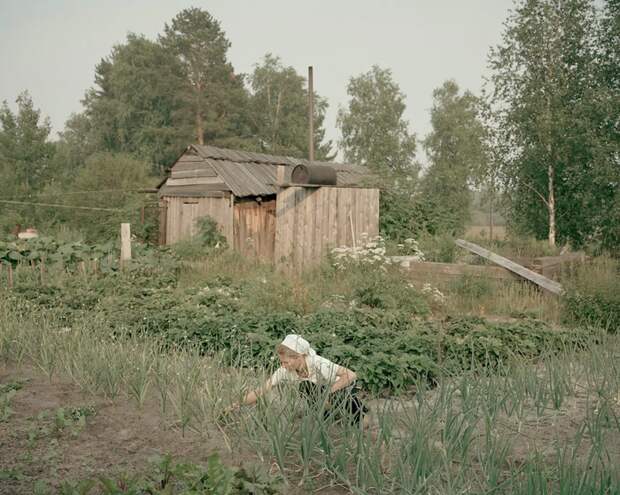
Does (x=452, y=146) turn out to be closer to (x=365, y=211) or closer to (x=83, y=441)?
(x=365, y=211)

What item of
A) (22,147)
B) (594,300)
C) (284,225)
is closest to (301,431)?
(594,300)

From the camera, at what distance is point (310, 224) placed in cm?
1285

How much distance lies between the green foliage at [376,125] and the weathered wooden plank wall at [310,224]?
24.0 metres

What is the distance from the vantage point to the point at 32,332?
594cm

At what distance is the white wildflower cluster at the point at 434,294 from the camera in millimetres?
9392

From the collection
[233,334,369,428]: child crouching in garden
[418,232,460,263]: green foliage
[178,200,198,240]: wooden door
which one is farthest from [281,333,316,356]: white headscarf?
[178,200,198,240]: wooden door

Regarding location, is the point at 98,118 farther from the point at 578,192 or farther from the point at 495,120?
the point at 578,192

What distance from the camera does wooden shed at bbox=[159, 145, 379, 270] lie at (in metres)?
12.8

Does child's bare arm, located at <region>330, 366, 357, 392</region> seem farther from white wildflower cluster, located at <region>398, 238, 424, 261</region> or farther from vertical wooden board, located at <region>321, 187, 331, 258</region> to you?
vertical wooden board, located at <region>321, 187, 331, 258</region>

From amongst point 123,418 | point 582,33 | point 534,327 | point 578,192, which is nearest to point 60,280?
point 123,418

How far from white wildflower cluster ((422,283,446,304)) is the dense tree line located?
239 inches

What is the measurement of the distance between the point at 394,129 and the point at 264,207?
22087 mm

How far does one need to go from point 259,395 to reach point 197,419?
1.85ft

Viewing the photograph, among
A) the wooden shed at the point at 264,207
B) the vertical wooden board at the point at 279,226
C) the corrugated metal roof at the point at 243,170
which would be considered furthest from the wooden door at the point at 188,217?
the vertical wooden board at the point at 279,226
